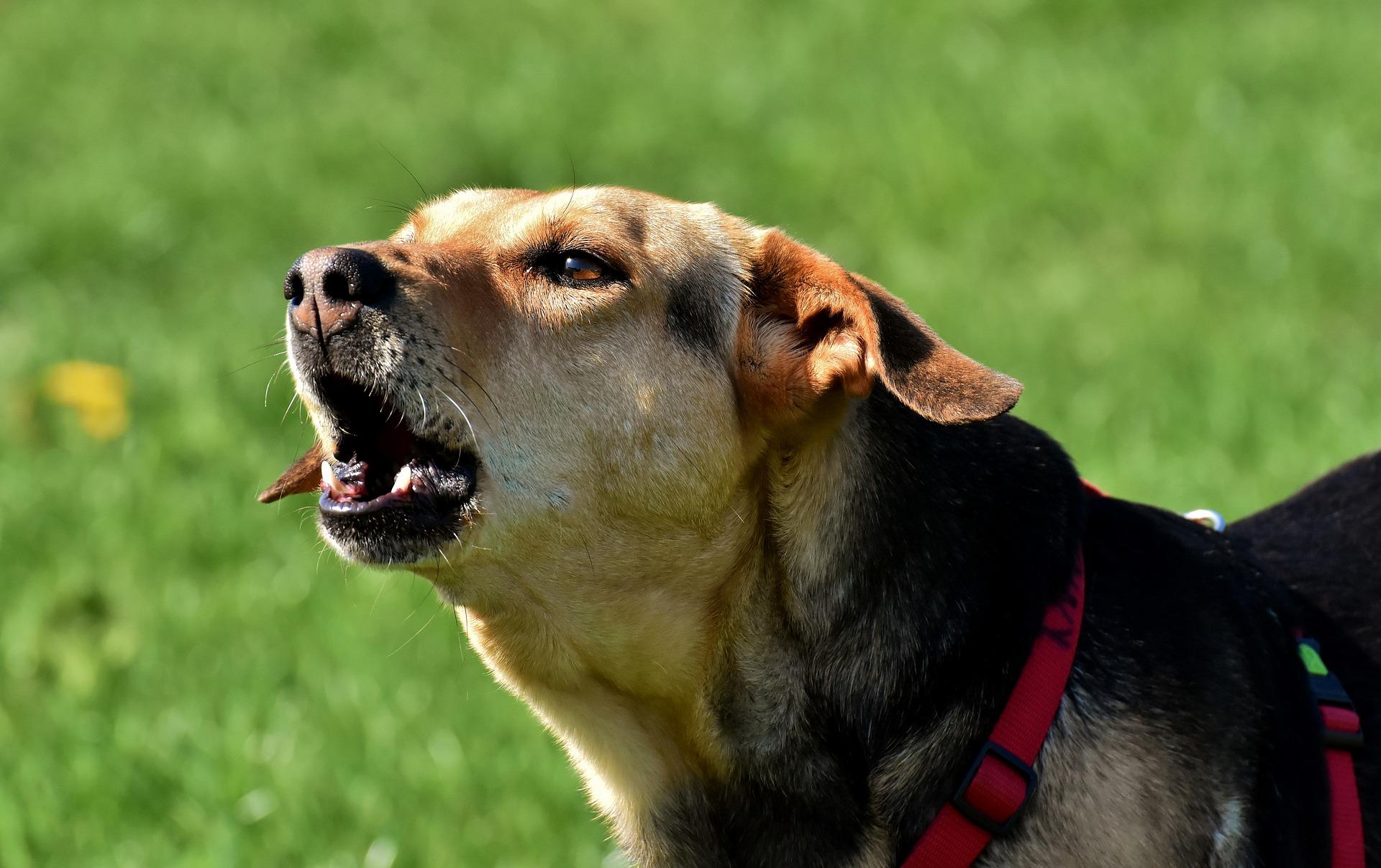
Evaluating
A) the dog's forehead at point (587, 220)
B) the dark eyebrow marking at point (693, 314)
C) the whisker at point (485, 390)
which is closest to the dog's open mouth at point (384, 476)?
the whisker at point (485, 390)

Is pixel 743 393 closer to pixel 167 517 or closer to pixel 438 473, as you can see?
pixel 438 473

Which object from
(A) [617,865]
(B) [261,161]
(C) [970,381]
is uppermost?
(C) [970,381]

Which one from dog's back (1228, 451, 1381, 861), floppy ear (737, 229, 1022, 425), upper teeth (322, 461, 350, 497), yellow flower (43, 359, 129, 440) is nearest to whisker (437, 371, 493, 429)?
upper teeth (322, 461, 350, 497)

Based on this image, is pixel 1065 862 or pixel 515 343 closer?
pixel 1065 862

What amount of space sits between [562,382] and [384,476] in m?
0.51

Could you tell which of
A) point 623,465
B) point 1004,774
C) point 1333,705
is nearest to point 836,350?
point 623,465

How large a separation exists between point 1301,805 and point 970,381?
1.31 meters

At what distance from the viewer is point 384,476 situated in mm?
3701

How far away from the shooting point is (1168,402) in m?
7.44

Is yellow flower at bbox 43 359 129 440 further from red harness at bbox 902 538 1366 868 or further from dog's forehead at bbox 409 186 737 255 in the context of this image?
red harness at bbox 902 538 1366 868

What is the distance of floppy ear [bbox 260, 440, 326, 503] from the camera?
162 inches

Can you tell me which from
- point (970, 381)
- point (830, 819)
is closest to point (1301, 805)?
point (830, 819)

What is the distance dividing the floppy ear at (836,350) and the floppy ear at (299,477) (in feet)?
4.12

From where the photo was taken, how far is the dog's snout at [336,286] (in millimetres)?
3434
